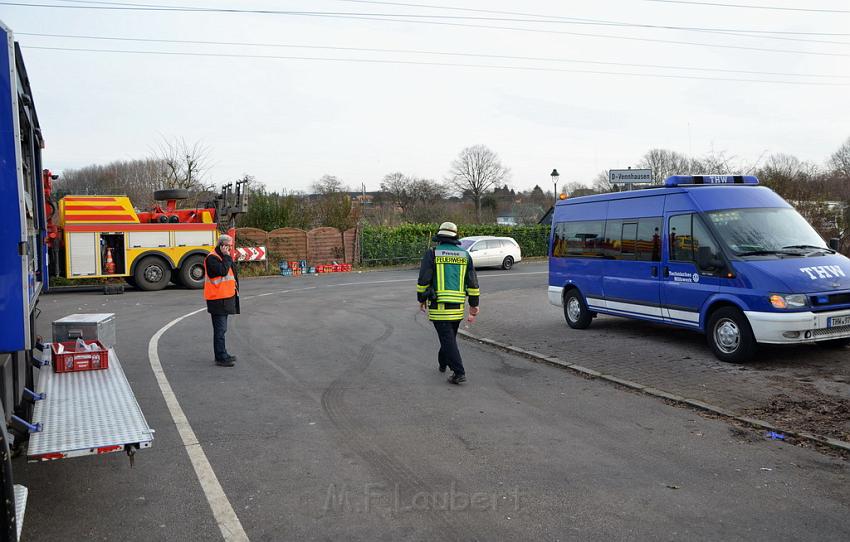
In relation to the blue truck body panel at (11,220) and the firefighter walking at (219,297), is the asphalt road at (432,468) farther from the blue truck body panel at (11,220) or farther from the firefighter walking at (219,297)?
the blue truck body panel at (11,220)

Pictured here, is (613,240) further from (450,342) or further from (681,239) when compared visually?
(450,342)

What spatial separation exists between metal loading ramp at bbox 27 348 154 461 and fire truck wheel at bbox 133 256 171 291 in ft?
53.7

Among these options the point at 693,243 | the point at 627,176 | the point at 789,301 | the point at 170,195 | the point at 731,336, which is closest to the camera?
the point at 789,301

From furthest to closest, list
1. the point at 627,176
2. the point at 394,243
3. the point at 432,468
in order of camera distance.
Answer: the point at 394,243 → the point at 627,176 → the point at 432,468

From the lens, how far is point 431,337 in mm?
11648

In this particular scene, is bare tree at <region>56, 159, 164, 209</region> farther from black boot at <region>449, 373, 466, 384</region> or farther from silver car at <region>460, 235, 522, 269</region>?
black boot at <region>449, 373, 466, 384</region>

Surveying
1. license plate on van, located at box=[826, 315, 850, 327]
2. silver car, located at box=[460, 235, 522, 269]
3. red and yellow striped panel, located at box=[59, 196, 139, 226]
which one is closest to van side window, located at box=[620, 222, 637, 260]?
license plate on van, located at box=[826, 315, 850, 327]

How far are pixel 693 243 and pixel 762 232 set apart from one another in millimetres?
847

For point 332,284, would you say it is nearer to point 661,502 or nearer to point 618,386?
point 618,386

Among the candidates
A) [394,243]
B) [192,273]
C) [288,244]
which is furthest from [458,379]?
[394,243]

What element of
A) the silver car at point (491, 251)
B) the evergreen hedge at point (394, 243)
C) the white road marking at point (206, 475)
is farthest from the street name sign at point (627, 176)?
the evergreen hedge at point (394, 243)

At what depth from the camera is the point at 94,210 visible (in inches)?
827

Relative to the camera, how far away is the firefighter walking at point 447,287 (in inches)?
311

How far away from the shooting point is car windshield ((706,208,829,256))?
8.91 metres
